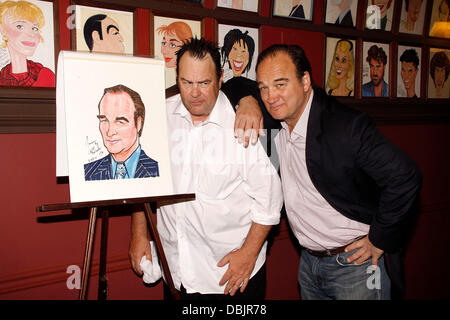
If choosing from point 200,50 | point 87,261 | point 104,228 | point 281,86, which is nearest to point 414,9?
point 281,86

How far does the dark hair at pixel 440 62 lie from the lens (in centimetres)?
319

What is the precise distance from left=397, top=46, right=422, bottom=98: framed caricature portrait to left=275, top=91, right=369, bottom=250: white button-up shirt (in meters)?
1.70

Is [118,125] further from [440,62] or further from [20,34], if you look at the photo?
[440,62]

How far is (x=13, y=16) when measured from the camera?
65.7 inches

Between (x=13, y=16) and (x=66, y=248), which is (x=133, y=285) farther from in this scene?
(x=13, y=16)

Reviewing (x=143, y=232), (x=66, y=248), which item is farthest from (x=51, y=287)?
(x=143, y=232)

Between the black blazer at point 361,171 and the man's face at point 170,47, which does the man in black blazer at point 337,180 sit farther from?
the man's face at point 170,47

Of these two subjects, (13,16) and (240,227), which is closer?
(13,16)

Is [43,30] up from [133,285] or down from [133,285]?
up

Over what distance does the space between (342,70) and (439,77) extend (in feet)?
3.83

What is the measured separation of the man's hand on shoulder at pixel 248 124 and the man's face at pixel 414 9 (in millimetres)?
2068

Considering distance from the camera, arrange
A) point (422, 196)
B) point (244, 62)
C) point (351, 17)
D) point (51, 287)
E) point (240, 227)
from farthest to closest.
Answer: point (422, 196) → point (351, 17) → point (244, 62) → point (51, 287) → point (240, 227)

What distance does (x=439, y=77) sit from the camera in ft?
10.6
